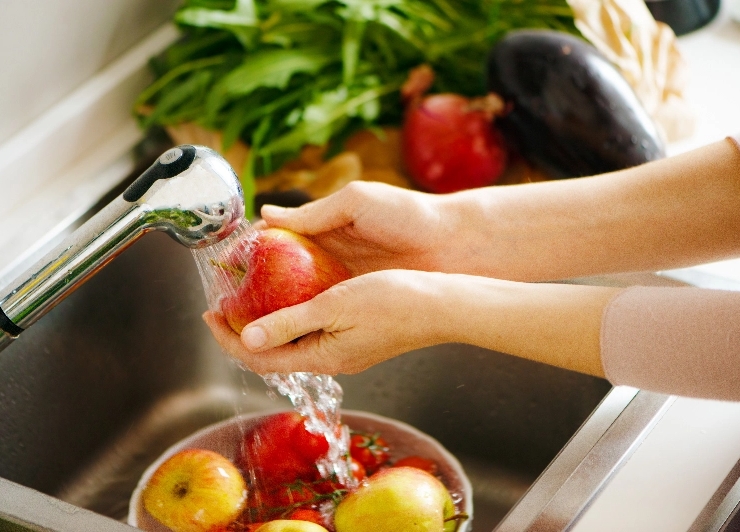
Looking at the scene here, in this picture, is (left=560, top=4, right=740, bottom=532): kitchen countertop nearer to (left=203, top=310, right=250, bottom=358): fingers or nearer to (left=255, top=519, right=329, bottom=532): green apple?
(left=255, top=519, right=329, bottom=532): green apple

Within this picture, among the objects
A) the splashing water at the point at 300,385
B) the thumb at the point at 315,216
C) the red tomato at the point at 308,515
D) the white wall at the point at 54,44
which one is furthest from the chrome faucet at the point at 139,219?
Answer: the white wall at the point at 54,44

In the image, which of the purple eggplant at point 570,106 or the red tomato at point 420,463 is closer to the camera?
the red tomato at point 420,463

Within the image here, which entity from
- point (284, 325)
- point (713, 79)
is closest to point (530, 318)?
point (284, 325)

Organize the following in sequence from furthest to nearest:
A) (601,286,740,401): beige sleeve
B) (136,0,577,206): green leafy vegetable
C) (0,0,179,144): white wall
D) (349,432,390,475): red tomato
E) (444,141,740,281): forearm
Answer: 1. (136,0,577,206): green leafy vegetable
2. (0,0,179,144): white wall
3. (349,432,390,475): red tomato
4. (444,141,740,281): forearm
5. (601,286,740,401): beige sleeve

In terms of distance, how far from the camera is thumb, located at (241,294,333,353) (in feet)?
2.82

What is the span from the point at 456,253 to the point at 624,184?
0.72 feet

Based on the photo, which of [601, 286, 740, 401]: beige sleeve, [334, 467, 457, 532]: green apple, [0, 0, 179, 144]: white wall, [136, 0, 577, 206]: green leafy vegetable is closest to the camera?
[601, 286, 740, 401]: beige sleeve

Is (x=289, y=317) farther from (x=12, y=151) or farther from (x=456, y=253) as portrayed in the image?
(x=12, y=151)

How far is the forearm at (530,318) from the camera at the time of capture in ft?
2.63

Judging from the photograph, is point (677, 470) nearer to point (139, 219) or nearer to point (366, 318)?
point (366, 318)

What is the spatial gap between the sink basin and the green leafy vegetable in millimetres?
260

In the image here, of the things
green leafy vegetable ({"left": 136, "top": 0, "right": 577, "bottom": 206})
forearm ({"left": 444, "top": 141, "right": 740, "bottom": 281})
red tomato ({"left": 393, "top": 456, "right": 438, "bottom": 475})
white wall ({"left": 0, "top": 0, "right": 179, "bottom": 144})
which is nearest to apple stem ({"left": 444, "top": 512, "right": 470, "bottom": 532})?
red tomato ({"left": 393, "top": 456, "right": 438, "bottom": 475})

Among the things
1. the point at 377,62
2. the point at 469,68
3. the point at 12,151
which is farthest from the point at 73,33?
the point at 469,68

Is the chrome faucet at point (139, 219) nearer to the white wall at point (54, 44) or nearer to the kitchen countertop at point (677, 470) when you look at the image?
the kitchen countertop at point (677, 470)
